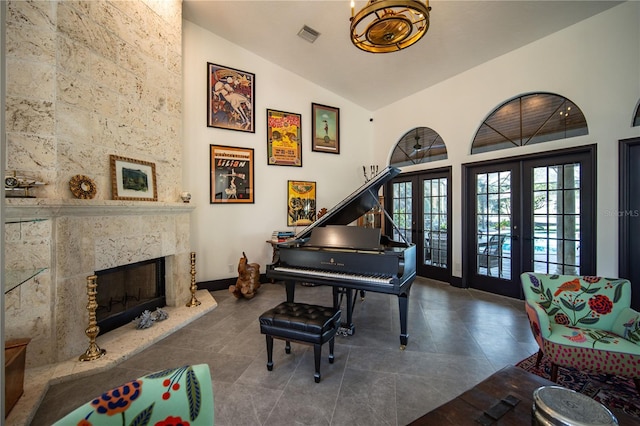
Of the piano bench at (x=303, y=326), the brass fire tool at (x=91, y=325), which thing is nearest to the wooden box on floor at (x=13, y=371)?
the brass fire tool at (x=91, y=325)

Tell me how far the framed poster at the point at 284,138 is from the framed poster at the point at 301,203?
0.46m

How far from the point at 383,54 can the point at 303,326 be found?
14.3 ft

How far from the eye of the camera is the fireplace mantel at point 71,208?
2100 millimetres

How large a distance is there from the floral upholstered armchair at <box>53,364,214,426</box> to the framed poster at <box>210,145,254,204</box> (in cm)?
410

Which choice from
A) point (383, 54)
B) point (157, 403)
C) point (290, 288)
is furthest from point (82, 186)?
point (383, 54)

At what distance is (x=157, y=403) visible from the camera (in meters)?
0.83

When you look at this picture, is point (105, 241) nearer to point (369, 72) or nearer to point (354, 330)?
point (354, 330)

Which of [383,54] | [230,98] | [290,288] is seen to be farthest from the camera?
[230,98]

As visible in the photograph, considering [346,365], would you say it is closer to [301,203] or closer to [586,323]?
[586,323]

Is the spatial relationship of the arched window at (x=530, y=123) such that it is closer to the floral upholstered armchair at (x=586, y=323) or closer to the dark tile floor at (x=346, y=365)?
the floral upholstered armchair at (x=586, y=323)

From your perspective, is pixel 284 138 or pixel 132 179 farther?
pixel 284 138

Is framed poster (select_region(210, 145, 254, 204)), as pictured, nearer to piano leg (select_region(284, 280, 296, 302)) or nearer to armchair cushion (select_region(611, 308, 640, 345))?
piano leg (select_region(284, 280, 296, 302))

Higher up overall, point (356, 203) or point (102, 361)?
point (356, 203)

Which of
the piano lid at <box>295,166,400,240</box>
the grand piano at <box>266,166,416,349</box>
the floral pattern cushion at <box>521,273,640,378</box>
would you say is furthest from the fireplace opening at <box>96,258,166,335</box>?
the floral pattern cushion at <box>521,273,640,378</box>
